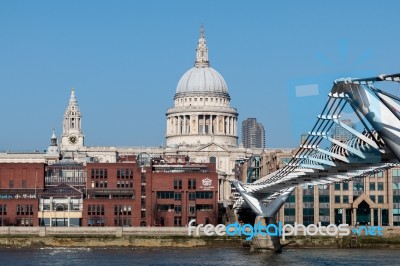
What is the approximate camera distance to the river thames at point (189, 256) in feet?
217

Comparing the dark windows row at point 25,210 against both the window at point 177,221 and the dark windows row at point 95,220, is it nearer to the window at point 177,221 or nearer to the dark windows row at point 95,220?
the dark windows row at point 95,220

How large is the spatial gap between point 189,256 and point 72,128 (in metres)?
116

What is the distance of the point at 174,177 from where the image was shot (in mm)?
102938

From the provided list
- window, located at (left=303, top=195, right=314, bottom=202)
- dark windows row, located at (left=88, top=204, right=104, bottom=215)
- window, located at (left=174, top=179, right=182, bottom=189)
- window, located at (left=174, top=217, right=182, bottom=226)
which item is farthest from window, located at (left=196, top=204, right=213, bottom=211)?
window, located at (left=303, top=195, right=314, bottom=202)

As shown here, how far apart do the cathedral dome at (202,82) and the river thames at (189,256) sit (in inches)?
4403

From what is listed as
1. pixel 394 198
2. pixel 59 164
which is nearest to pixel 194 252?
pixel 394 198

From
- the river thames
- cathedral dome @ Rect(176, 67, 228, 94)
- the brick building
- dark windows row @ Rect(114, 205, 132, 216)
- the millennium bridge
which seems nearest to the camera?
the millennium bridge

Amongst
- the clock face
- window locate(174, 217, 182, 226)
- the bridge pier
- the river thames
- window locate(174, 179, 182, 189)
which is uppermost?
the clock face

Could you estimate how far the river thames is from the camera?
66.1 meters

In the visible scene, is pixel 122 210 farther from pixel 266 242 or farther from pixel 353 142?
pixel 353 142

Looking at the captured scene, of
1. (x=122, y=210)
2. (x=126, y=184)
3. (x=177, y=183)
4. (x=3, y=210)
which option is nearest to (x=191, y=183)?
(x=177, y=183)

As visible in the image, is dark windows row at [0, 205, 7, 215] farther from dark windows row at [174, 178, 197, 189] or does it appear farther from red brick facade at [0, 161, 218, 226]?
dark windows row at [174, 178, 197, 189]

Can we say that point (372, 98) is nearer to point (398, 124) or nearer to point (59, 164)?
point (398, 124)

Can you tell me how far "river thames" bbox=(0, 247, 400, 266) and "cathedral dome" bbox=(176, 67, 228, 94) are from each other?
11183cm
